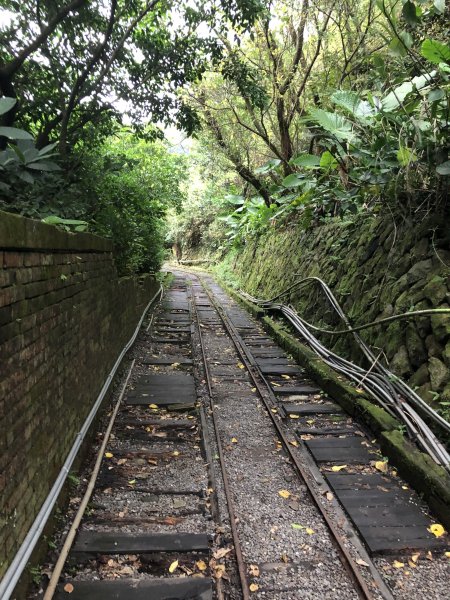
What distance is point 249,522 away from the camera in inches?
137

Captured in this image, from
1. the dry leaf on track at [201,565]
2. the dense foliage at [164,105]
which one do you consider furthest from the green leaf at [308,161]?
the dry leaf on track at [201,565]

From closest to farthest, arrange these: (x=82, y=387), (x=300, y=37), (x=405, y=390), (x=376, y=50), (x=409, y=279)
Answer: (x=82, y=387), (x=405, y=390), (x=409, y=279), (x=376, y=50), (x=300, y=37)

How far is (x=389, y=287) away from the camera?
631 cm

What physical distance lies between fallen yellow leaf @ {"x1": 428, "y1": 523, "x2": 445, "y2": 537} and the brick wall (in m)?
3.12

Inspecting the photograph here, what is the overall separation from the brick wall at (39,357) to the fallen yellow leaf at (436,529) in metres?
3.12

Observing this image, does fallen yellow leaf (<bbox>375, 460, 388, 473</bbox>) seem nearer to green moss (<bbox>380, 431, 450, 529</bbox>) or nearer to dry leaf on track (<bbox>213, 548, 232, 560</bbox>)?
green moss (<bbox>380, 431, 450, 529</bbox>)

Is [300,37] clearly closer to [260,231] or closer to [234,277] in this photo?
[260,231]

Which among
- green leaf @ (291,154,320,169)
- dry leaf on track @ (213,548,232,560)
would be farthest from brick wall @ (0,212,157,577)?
green leaf @ (291,154,320,169)

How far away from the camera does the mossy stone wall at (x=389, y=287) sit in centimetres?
496

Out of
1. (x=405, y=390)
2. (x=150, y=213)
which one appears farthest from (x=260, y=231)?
(x=405, y=390)

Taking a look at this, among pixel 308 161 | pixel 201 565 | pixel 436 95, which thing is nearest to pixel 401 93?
pixel 436 95

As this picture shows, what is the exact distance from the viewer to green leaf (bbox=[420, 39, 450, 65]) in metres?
4.53

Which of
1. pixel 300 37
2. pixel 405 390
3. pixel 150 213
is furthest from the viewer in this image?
pixel 300 37

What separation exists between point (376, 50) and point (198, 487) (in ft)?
38.0
